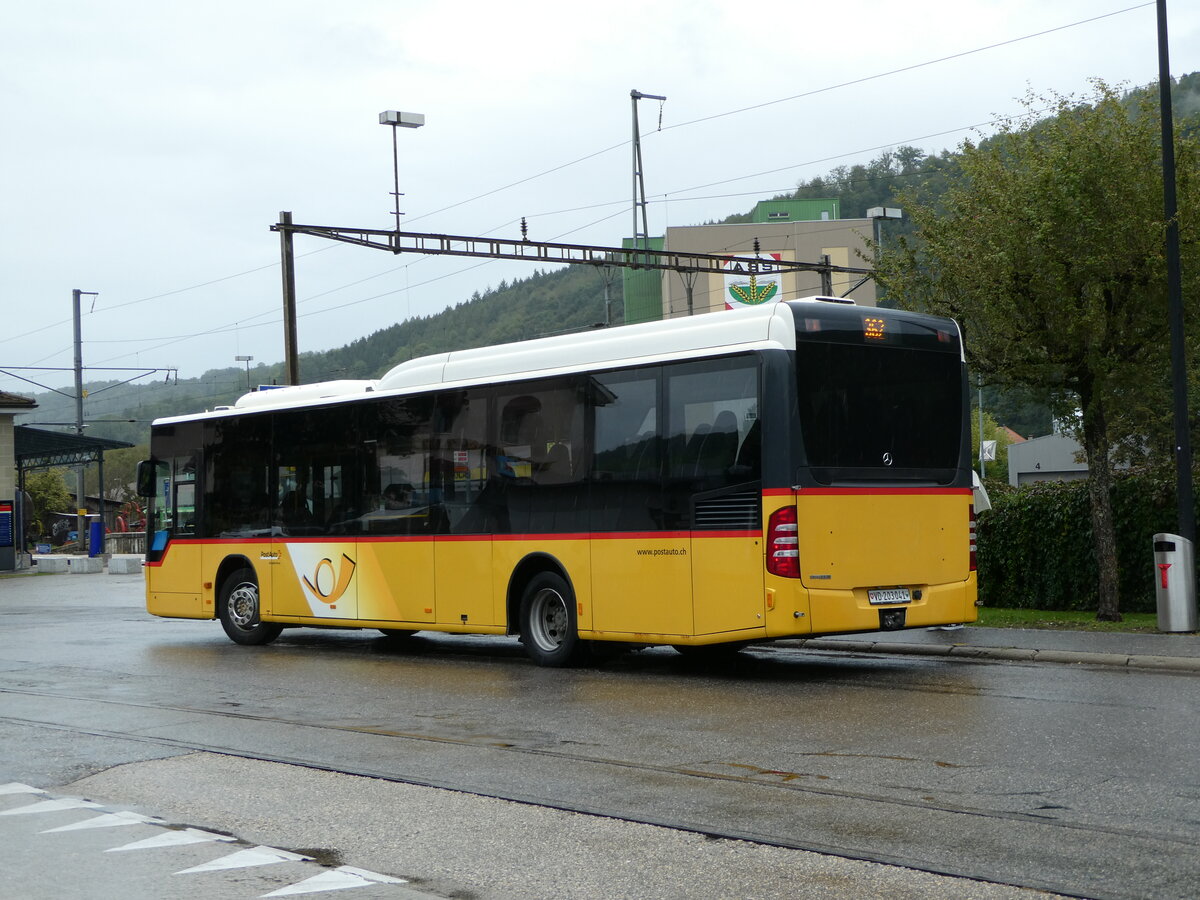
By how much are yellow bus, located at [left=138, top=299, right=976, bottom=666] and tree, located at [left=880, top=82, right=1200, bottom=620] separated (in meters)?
4.47

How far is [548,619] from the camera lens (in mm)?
14617

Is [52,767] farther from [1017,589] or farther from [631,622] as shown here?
[1017,589]

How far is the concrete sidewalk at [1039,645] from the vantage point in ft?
43.3

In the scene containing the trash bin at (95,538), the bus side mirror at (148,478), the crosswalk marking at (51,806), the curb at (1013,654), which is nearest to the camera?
the crosswalk marking at (51,806)

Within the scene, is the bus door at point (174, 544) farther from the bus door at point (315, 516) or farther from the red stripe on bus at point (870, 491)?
the red stripe on bus at point (870, 491)

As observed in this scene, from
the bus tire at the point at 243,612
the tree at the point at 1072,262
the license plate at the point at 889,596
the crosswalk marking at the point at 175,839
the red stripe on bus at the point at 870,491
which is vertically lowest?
the crosswalk marking at the point at 175,839

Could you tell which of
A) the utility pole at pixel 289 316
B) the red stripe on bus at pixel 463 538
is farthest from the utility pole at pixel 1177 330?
the utility pole at pixel 289 316

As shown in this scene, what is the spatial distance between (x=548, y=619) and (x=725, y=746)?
563 centimetres

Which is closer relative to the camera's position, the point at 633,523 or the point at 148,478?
the point at 633,523

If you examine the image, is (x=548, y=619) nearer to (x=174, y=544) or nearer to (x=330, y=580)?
(x=330, y=580)

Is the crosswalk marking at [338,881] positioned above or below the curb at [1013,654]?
below

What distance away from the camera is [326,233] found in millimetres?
28094

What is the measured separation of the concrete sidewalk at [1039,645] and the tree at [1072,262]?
11.5 ft

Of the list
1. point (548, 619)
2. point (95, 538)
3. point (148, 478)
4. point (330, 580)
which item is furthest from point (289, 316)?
point (95, 538)
